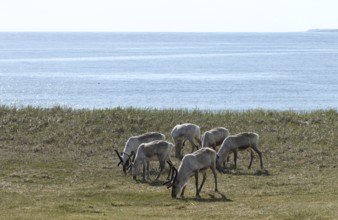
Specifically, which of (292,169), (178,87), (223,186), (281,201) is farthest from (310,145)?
(178,87)

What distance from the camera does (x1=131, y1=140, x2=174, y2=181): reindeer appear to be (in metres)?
25.5

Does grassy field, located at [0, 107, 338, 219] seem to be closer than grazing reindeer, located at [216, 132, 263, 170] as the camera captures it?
Yes

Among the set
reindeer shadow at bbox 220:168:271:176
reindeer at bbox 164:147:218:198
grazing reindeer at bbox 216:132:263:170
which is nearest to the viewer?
reindeer at bbox 164:147:218:198

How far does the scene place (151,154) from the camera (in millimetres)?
25625

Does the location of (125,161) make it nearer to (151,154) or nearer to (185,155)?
(151,154)

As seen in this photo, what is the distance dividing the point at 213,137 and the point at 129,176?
444 cm

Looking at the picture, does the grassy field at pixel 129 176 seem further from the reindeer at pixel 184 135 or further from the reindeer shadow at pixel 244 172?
the reindeer at pixel 184 135

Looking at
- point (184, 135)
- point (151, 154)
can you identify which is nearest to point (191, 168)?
point (151, 154)

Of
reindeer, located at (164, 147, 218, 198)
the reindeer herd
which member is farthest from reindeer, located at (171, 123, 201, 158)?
reindeer, located at (164, 147, 218, 198)

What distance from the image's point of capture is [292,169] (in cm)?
2716

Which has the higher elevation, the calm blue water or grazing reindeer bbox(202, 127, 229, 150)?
the calm blue water

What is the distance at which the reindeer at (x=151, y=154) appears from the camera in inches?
1004

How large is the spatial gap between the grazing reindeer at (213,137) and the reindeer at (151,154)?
3397mm

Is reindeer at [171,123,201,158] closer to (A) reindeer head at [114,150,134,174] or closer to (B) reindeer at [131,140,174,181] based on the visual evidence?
(A) reindeer head at [114,150,134,174]
